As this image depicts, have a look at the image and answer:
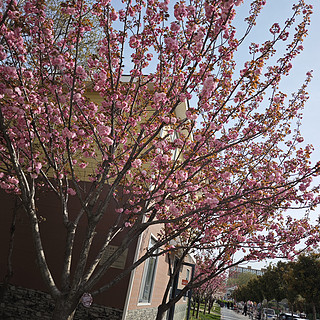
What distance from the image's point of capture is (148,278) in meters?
9.30

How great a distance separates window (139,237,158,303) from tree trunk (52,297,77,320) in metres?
4.39

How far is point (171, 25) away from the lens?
4551 mm

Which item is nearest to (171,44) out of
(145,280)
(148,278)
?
(145,280)

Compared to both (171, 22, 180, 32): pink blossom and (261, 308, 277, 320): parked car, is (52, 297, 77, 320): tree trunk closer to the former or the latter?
(171, 22, 180, 32): pink blossom

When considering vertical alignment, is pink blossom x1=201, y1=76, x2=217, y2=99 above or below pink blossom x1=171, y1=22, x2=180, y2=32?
below

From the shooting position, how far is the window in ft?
28.0

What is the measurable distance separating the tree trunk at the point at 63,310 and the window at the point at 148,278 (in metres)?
4.39

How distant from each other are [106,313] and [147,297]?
2.39 m

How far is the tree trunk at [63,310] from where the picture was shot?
419cm

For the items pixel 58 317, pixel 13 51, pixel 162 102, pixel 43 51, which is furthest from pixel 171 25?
pixel 58 317

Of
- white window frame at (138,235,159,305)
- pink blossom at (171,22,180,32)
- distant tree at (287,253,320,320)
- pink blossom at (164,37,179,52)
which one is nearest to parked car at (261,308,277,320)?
distant tree at (287,253,320,320)

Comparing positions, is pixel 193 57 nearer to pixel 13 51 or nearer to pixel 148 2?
pixel 148 2

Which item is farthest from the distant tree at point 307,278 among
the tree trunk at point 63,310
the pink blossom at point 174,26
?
the pink blossom at point 174,26

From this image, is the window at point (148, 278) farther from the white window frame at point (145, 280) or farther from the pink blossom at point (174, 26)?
the pink blossom at point (174, 26)
